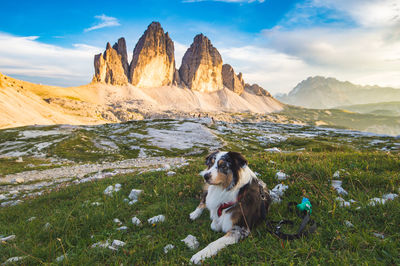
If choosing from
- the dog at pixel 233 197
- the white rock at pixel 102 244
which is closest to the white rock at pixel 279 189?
the dog at pixel 233 197

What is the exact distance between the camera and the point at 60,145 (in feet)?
136

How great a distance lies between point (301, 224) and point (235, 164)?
2065mm

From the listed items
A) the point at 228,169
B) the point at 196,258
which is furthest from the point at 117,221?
the point at 228,169

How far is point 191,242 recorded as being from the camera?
4.60m

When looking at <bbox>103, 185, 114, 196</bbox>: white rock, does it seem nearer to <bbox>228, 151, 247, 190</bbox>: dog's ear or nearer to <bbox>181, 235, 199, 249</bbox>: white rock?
<bbox>181, 235, 199, 249</bbox>: white rock

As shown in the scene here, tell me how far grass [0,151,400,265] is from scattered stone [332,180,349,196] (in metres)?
0.15

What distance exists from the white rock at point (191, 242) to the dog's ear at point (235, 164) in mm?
1605

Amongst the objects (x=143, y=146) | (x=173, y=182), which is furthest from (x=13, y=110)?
(x=173, y=182)

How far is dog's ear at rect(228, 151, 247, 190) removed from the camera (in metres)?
5.10

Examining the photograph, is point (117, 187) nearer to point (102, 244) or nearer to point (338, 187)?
point (102, 244)

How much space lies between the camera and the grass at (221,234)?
3.60m

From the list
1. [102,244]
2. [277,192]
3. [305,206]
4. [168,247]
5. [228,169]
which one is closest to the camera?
[168,247]

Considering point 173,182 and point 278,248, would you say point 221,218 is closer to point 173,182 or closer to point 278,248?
point 278,248

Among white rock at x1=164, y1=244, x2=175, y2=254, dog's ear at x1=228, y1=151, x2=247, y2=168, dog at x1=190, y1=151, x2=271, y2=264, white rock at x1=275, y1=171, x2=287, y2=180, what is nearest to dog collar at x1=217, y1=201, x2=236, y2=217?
dog at x1=190, y1=151, x2=271, y2=264
